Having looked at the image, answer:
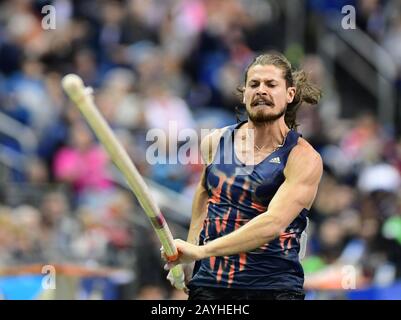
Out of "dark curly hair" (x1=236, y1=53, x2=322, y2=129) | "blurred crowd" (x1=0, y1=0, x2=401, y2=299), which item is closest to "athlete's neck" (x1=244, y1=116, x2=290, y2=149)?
"dark curly hair" (x1=236, y1=53, x2=322, y2=129)

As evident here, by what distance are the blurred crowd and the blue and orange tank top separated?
5783 millimetres

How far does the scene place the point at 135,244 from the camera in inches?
633

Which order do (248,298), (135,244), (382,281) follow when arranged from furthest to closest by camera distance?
→ (135,244), (382,281), (248,298)

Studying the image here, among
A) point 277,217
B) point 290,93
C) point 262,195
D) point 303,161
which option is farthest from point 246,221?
point 290,93

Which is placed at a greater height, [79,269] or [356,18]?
[356,18]

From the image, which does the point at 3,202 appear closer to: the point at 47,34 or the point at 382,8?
the point at 47,34

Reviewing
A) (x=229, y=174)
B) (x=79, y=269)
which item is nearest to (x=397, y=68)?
(x=79, y=269)

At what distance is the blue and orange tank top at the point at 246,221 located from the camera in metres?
9.02

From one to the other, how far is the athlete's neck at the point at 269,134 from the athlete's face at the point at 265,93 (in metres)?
0.10

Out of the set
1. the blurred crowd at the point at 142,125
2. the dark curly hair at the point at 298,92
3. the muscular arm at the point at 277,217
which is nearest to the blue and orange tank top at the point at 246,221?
the muscular arm at the point at 277,217

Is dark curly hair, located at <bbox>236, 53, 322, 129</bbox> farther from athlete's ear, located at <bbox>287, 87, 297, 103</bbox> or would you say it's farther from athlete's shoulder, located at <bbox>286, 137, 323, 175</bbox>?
athlete's shoulder, located at <bbox>286, 137, 323, 175</bbox>

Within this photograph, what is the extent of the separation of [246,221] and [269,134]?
0.66 m

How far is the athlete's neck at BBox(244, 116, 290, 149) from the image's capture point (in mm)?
9242

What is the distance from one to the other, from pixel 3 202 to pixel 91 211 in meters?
1.19
